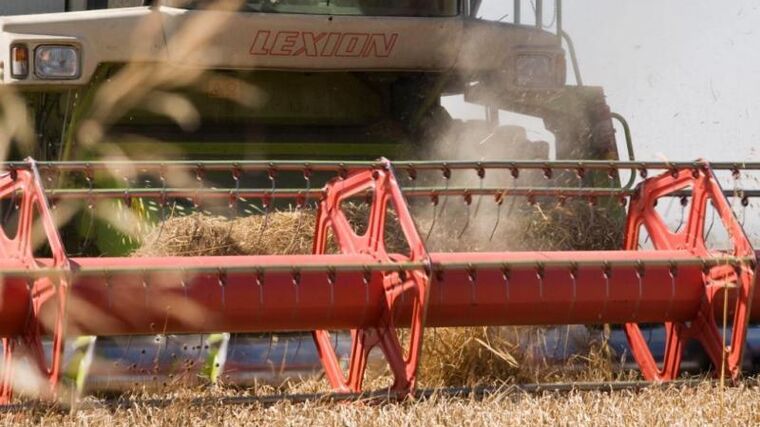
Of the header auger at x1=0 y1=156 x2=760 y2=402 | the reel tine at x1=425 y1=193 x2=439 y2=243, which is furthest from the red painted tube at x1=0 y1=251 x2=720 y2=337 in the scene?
the reel tine at x1=425 y1=193 x2=439 y2=243

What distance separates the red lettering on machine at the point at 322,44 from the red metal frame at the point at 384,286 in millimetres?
1621

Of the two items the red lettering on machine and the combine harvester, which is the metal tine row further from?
the red lettering on machine

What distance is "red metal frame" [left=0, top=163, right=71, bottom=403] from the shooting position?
12.4ft

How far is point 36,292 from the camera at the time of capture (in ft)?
12.7

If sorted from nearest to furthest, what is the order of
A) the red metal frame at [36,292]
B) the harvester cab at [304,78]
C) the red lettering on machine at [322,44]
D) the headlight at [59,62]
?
1. the red metal frame at [36,292]
2. the headlight at [59,62]
3. the harvester cab at [304,78]
4. the red lettering on machine at [322,44]

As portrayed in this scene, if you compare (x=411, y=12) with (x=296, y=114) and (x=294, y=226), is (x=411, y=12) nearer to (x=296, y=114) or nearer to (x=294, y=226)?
(x=296, y=114)

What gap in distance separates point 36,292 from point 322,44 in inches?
102

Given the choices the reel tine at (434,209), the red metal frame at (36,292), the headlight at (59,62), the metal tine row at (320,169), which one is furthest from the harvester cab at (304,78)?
the red metal frame at (36,292)

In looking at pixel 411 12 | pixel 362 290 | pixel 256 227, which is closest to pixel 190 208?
pixel 256 227

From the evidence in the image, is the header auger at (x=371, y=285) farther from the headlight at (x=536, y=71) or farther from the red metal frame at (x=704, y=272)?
the headlight at (x=536, y=71)

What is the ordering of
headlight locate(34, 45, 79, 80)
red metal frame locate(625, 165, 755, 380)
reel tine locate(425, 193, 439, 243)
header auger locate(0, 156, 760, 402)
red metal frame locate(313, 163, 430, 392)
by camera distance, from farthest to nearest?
headlight locate(34, 45, 79, 80) → reel tine locate(425, 193, 439, 243) → red metal frame locate(625, 165, 755, 380) → red metal frame locate(313, 163, 430, 392) → header auger locate(0, 156, 760, 402)

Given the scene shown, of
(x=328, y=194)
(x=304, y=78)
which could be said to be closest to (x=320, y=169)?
(x=328, y=194)

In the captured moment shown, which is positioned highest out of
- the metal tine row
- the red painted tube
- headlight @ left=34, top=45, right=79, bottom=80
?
headlight @ left=34, top=45, right=79, bottom=80

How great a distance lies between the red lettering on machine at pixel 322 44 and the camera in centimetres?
610
